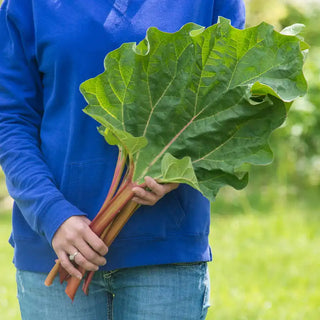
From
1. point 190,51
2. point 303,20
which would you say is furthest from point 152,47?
point 303,20

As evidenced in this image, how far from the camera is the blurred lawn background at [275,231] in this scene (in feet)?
16.2

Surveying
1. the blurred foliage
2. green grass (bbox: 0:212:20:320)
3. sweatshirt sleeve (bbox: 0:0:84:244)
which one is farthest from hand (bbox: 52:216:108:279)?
the blurred foliage

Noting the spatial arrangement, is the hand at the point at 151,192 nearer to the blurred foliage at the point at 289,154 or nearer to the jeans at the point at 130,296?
the jeans at the point at 130,296

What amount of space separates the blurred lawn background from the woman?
2.60m

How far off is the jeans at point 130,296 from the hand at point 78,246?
16 centimetres

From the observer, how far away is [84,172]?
6.92 feet

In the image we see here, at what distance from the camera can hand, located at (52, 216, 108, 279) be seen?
1.95m

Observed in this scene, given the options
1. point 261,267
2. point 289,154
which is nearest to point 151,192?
point 261,267

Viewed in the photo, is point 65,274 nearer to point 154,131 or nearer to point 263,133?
point 154,131

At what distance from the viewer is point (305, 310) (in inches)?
185

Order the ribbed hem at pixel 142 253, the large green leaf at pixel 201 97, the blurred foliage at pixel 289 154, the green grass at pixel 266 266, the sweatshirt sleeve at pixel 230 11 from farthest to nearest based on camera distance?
the blurred foliage at pixel 289 154, the green grass at pixel 266 266, the sweatshirt sleeve at pixel 230 11, the ribbed hem at pixel 142 253, the large green leaf at pixel 201 97

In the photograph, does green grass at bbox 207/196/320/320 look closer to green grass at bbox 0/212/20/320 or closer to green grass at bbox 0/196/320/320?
green grass at bbox 0/196/320/320

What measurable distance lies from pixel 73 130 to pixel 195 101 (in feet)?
1.32

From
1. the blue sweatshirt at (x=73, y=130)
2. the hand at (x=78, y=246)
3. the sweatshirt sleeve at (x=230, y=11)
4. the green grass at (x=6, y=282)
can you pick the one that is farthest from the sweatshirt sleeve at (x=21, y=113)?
Result: the green grass at (x=6, y=282)
